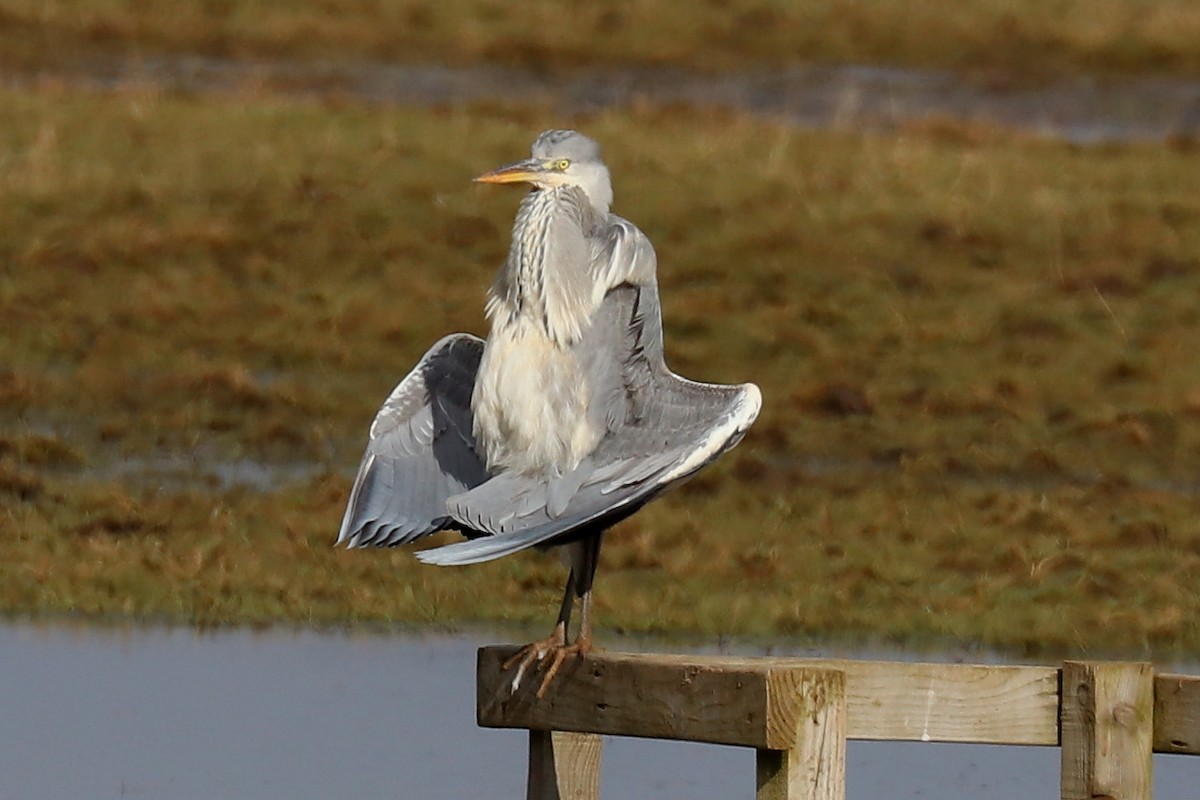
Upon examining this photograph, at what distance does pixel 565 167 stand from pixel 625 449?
0.74 m

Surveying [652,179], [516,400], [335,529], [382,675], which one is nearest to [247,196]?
[652,179]

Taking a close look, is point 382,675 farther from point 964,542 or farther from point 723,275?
point 723,275

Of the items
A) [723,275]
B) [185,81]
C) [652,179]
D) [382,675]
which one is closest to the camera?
[382,675]

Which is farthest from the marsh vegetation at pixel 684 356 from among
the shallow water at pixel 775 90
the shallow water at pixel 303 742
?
the shallow water at pixel 775 90

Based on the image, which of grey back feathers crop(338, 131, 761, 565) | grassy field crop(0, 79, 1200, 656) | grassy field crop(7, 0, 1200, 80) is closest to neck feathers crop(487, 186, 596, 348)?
grey back feathers crop(338, 131, 761, 565)

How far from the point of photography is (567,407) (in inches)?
252

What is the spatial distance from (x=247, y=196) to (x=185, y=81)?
17.2 ft

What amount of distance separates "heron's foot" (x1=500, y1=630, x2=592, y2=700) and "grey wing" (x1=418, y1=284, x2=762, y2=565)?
234mm

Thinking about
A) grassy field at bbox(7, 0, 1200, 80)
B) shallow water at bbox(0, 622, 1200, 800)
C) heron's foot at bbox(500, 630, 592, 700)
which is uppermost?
grassy field at bbox(7, 0, 1200, 80)

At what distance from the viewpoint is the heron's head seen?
6.62 meters

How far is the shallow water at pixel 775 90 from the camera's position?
21.7m

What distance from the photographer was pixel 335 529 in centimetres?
1152

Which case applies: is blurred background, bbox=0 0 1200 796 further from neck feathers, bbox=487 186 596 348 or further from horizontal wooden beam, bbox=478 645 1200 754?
horizontal wooden beam, bbox=478 645 1200 754

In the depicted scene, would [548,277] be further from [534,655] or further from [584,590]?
[534,655]
